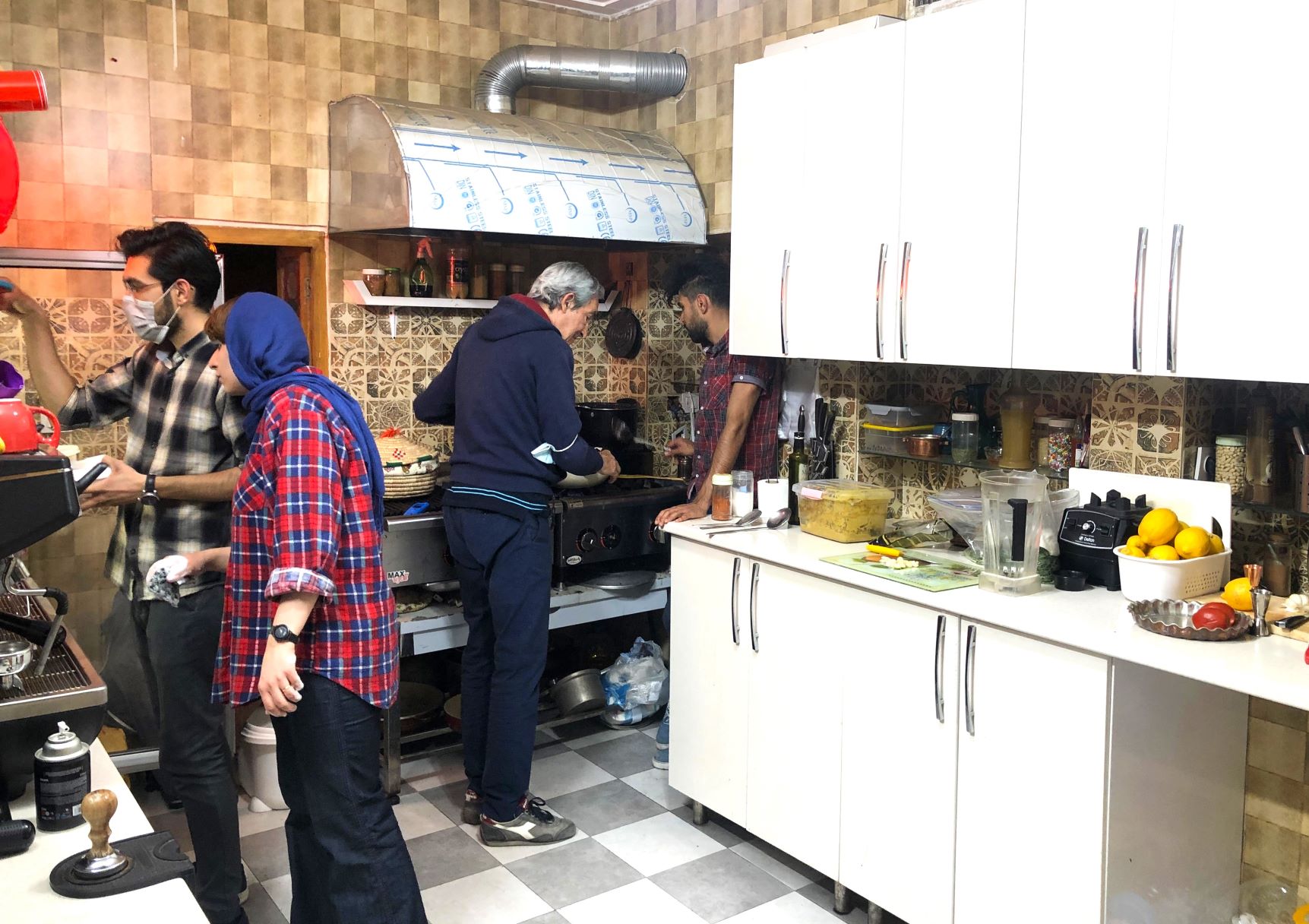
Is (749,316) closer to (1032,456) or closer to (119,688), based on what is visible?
(1032,456)

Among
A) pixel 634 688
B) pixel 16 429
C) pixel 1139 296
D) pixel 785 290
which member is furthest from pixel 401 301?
pixel 1139 296

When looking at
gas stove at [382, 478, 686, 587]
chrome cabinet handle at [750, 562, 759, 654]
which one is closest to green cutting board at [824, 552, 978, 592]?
chrome cabinet handle at [750, 562, 759, 654]

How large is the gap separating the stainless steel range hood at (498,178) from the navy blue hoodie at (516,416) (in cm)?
56

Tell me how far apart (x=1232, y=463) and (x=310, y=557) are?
1995 millimetres

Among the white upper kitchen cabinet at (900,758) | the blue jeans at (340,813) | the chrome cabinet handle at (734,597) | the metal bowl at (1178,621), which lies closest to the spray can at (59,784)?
the blue jeans at (340,813)

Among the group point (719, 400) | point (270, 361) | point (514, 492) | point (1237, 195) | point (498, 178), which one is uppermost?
point (498, 178)

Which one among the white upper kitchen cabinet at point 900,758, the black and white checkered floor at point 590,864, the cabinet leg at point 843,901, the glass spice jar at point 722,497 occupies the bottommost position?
the black and white checkered floor at point 590,864

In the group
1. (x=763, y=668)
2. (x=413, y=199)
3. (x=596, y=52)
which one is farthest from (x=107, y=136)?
(x=763, y=668)

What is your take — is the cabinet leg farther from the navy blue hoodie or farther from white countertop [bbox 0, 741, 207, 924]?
white countertop [bbox 0, 741, 207, 924]

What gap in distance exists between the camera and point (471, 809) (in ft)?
11.3

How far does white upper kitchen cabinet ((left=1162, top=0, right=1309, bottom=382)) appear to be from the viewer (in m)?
2.21

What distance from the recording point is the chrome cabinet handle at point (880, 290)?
308cm

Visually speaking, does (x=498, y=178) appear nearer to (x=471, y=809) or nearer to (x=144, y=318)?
(x=144, y=318)

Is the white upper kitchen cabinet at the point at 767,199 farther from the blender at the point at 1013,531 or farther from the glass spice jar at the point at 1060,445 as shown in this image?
the blender at the point at 1013,531
